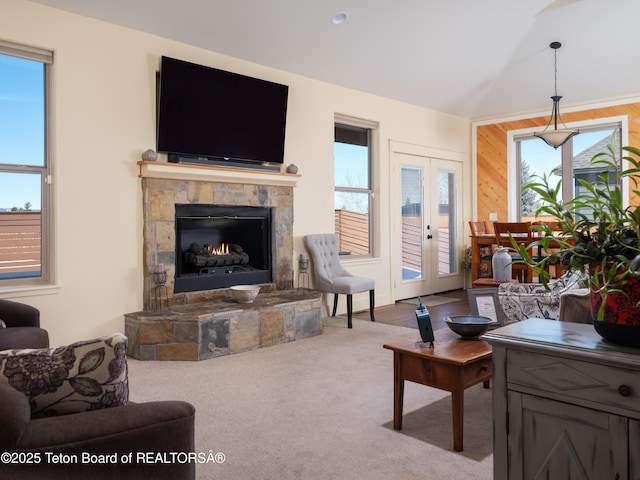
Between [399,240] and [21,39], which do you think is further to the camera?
[399,240]

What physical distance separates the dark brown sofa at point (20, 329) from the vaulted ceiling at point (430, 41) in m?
2.39

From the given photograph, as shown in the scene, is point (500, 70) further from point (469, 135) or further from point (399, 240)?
point (399, 240)

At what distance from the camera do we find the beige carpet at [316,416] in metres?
2.31

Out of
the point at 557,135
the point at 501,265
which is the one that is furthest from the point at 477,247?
the point at 501,265

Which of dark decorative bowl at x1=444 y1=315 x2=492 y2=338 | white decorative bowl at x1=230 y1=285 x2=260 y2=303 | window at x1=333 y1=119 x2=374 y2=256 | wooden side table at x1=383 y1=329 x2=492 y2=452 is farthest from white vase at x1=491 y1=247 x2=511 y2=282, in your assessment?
window at x1=333 y1=119 x2=374 y2=256

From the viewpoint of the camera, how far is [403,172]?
23.8 ft

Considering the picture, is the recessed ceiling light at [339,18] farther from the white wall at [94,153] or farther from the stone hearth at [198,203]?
the stone hearth at [198,203]

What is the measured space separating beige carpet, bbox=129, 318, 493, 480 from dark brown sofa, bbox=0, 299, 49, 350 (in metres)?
0.69

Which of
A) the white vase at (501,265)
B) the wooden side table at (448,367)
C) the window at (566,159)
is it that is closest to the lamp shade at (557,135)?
the window at (566,159)

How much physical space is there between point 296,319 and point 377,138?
3010 mm

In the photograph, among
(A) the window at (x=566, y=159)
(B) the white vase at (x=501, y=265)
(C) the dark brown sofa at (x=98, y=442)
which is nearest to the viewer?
(C) the dark brown sofa at (x=98, y=442)

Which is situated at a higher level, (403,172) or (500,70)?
(500,70)

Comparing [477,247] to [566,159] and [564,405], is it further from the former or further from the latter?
[564,405]

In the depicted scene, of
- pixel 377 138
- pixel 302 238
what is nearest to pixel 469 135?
pixel 377 138
